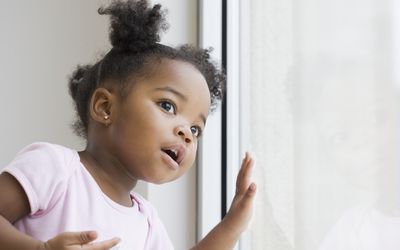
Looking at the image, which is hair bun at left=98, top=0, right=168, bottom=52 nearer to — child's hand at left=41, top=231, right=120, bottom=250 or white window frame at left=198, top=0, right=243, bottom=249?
white window frame at left=198, top=0, right=243, bottom=249

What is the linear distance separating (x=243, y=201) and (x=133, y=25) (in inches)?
13.5

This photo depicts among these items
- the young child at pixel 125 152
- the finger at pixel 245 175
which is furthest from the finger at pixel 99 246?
the finger at pixel 245 175

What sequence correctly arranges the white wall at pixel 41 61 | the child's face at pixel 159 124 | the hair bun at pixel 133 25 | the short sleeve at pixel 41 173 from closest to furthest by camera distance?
1. the short sleeve at pixel 41 173
2. the child's face at pixel 159 124
3. the hair bun at pixel 133 25
4. the white wall at pixel 41 61

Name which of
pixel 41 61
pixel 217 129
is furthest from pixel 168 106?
pixel 41 61

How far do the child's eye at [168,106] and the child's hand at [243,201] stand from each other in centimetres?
15

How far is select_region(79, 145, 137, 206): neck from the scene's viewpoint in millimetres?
→ 951

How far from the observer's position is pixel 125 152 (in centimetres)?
92

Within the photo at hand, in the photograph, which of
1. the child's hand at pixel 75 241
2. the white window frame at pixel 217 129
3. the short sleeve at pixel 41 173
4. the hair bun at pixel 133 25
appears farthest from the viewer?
the white window frame at pixel 217 129

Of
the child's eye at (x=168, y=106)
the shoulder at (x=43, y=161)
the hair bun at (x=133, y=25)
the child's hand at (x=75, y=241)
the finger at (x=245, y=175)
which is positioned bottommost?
the child's hand at (x=75, y=241)

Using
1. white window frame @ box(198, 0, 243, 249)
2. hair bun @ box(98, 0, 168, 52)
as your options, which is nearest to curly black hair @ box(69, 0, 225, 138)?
hair bun @ box(98, 0, 168, 52)

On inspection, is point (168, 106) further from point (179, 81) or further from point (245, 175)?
point (245, 175)

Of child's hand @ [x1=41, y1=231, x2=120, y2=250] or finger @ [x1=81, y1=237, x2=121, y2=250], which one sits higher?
child's hand @ [x1=41, y1=231, x2=120, y2=250]

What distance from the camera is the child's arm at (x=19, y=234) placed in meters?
0.67

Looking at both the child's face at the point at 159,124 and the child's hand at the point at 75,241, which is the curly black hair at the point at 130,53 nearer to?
the child's face at the point at 159,124
